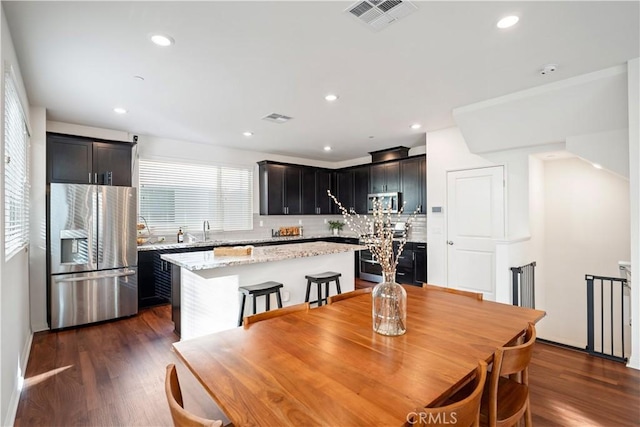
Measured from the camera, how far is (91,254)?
3.99 metres

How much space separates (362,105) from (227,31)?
1.93 meters

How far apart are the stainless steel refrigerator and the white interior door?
15.6 ft

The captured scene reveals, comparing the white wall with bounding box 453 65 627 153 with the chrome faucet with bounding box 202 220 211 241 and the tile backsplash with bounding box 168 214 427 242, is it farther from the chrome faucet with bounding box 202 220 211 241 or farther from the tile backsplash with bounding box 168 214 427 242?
the chrome faucet with bounding box 202 220 211 241

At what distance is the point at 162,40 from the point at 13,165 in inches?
58.3

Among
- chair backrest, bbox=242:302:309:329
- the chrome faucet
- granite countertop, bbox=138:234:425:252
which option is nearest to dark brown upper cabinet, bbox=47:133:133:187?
granite countertop, bbox=138:234:425:252

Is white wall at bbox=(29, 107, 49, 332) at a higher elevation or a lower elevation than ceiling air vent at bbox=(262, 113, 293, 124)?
lower

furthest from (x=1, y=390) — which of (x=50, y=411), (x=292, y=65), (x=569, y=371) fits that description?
(x=569, y=371)

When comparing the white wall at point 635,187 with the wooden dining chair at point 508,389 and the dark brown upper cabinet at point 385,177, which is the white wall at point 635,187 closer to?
the wooden dining chair at point 508,389

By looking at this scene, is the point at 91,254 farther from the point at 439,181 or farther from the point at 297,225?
the point at 439,181

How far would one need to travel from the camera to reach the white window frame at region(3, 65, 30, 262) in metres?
2.07

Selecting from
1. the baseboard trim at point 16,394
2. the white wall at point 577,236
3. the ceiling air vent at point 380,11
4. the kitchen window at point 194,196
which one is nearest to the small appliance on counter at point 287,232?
the kitchen window at point 194,196

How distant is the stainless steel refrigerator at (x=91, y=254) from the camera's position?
12.5 ft

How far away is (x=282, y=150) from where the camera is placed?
6.38 m

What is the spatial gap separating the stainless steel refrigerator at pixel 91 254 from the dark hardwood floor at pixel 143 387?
0.50m
